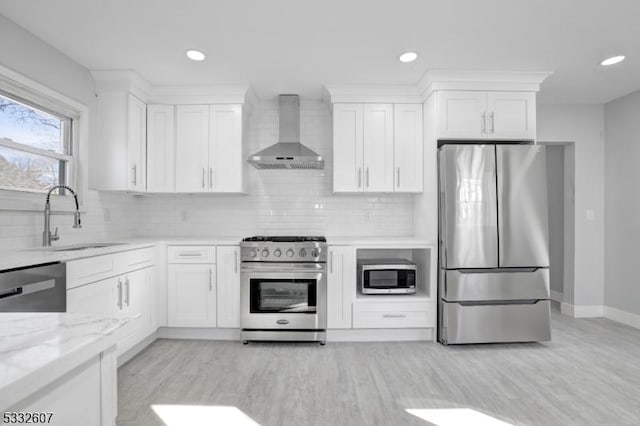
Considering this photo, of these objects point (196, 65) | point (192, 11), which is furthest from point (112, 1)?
point (196, 65)

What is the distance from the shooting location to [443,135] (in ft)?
11.4

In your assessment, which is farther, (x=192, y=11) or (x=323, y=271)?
(x=323, y=271)

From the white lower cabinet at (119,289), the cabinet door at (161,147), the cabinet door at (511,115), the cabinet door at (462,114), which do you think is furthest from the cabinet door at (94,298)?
the cabinet door at (511,115)

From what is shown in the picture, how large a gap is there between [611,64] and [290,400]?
3.98 meters

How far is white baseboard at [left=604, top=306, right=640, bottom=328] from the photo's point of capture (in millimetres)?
3900

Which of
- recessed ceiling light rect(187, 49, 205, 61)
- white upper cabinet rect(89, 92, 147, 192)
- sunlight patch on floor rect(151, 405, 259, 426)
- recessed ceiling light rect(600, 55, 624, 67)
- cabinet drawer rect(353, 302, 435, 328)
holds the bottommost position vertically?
sunlight patch on floor rect(151, 405, 259, 426)

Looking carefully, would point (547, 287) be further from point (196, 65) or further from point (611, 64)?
point (196, 65)

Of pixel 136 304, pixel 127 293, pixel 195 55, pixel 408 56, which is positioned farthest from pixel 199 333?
pixel 408 56

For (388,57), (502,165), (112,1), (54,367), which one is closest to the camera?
(54,367)

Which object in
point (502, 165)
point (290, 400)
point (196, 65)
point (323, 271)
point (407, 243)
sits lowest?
point (290, 400)

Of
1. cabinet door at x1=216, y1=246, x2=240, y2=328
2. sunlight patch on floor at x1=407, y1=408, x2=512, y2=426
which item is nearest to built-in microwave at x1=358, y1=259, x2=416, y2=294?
cabinet door at x1=216, y1=246, x2=240, y2=328

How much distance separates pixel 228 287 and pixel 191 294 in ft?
1.22

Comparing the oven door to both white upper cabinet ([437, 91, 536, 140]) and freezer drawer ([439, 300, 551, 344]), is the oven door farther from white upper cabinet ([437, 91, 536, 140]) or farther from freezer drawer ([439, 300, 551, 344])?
white upper cabinet ([437, 91, 536, 140])

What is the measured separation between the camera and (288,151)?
3789mm
